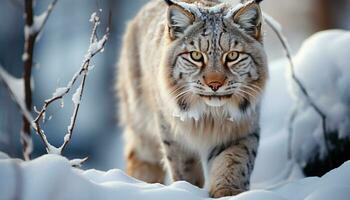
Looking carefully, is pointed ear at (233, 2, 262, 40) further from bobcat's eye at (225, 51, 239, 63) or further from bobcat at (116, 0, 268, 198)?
bobcat's eye at (225, 51, 239, 63)

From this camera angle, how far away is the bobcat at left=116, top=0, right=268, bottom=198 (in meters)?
5.10

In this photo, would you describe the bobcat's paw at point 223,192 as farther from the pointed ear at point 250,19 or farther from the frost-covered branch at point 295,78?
the frost-covered branch at point 295,78

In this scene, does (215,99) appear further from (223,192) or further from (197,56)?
(223,192)

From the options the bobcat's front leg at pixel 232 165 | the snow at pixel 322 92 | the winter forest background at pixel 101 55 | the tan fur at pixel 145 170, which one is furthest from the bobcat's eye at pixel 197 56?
the winter forest background at pixel 101 55

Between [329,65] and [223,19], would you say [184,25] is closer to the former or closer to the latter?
[223,19]

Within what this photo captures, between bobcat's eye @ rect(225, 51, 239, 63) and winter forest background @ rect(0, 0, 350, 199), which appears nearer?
bobcat's eye @ rect(225, 51, 239, 63)

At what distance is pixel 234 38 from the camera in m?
5.21

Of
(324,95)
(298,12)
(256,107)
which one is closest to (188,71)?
(256,107)

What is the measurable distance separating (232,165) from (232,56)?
2.37 feet

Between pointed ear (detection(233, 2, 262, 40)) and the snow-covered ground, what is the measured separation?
98 centimetres

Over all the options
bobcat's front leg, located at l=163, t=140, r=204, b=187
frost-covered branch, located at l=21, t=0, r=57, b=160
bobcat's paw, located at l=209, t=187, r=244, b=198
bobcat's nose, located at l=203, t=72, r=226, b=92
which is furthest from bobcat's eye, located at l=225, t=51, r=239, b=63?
frost-covered branch, located at l=21, t=0, r=57, b=160

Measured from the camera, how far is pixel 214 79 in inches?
197

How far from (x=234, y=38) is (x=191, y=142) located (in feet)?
2.86

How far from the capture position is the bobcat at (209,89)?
16.7 feet
